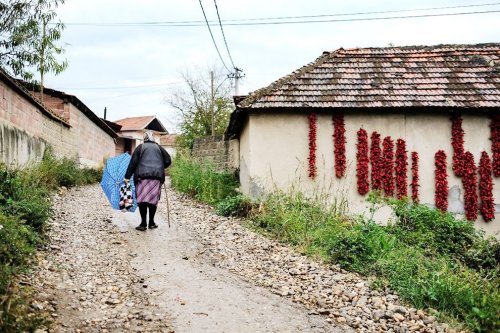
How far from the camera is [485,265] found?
795 cm

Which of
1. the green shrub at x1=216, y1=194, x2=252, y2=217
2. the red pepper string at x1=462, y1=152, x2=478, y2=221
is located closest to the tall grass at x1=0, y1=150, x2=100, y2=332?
the green shrub at x1=216, y1=194, x2=252, y2=217

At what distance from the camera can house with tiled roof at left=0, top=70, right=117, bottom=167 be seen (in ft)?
34.3

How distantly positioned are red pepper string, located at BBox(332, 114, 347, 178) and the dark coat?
15.5 ft

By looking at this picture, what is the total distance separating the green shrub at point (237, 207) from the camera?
9.91 meters

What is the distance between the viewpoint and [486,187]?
1082 cm

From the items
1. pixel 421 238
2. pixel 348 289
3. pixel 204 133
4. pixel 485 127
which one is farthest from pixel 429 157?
pixel 204 133

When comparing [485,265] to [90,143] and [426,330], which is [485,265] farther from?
[90,143]

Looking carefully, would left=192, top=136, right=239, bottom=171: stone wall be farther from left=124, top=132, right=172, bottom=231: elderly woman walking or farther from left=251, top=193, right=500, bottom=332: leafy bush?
left=124, top=132, right=172, bottom=231: elderly woman walking

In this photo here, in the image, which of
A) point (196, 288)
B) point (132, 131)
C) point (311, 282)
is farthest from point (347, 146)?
point (132, 131)

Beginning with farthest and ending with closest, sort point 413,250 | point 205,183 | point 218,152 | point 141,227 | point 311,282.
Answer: point 218,152
point 205,183
point 141,227
point 413,250
point 311,282

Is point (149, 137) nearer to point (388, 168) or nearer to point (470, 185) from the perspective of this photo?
point (388, 168)

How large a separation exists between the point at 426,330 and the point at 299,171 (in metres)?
6.38

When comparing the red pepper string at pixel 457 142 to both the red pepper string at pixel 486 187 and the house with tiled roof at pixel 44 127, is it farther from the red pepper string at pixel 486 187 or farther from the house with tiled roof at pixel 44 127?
the house with tiled roof at pixel 44 127

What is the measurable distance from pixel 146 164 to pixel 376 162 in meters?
5.89
